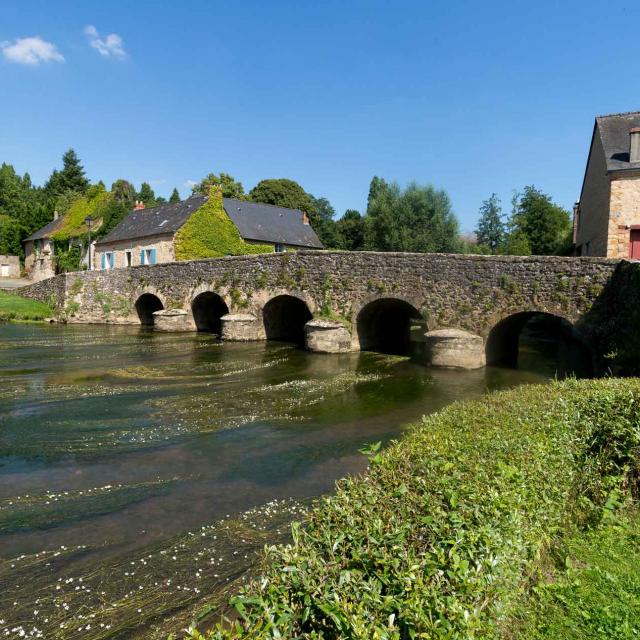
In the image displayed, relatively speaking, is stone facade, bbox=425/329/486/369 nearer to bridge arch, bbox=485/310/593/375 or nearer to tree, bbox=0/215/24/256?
bridge arch, bbox=485/310/593/375

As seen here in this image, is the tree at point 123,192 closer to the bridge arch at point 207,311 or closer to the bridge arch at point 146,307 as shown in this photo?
the bridge arch at point 146,307

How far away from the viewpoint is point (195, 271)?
23.4 meters

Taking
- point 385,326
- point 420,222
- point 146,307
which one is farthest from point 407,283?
point 420,222

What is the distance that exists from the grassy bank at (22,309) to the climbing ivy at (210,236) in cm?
841

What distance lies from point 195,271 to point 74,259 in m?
22.1

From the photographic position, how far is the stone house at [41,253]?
41969 mm

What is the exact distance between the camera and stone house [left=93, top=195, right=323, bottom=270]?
1236 inches

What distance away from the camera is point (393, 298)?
55.3 ft

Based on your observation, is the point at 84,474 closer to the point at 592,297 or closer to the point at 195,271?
the point at 592,297

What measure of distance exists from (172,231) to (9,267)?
25.8 meters

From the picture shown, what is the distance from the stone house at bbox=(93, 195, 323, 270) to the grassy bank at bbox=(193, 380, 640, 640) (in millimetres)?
28163

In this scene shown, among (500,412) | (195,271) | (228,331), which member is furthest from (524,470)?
(195,271)

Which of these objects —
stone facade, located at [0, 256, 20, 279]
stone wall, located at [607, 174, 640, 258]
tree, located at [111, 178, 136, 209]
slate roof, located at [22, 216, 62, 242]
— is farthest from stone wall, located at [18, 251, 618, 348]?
stone facade, located at [0, 256, 20, 279]

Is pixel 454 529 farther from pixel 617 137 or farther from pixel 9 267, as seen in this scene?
pixel 9 267
